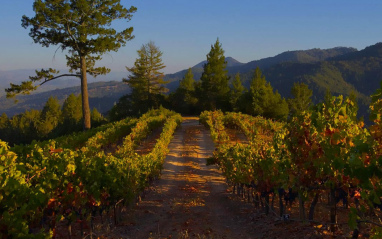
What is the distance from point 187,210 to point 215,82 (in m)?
39.4

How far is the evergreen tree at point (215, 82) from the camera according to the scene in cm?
4831

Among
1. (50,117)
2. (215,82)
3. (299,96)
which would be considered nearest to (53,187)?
(215,82)

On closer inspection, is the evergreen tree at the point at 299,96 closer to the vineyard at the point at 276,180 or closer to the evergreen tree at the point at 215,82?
the evergreen tree at the point at 215,82

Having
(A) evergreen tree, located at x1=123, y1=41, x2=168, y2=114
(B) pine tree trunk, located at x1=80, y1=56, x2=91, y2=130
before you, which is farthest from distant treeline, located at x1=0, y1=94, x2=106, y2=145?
(B) pine tree trunk, located at x1=80, y1=56, x2=91, y2=130

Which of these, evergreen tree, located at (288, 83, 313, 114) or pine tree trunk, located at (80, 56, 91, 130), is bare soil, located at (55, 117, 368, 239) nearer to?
pine tree trunk, located at (80, 56, 91, 130)

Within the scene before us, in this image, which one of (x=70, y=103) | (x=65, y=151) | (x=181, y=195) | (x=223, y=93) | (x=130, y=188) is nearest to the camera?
(x=65, y=151)

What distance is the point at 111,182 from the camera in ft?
28.2

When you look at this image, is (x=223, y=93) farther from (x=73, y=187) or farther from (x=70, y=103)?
(x=70, y=103)

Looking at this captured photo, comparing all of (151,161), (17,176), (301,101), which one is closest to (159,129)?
(151,161)

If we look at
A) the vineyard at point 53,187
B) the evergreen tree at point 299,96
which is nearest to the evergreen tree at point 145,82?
the evergreen tree at point 299,96

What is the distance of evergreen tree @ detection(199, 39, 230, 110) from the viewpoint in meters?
48.3

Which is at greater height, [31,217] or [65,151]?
[65,151]

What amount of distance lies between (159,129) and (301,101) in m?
33.8

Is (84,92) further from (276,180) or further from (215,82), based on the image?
(215,82)
